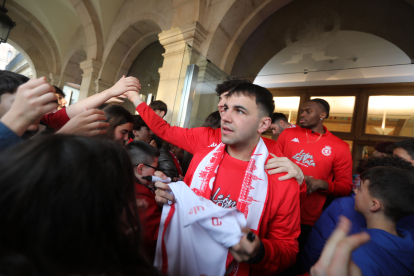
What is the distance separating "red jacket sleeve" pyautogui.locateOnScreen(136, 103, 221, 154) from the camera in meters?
2.40

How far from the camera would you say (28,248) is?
1.60 feet

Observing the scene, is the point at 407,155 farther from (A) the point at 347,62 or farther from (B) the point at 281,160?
(A) the point at 347,62

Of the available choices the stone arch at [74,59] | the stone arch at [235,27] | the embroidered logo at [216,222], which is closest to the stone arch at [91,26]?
the stone arch at [74,59]

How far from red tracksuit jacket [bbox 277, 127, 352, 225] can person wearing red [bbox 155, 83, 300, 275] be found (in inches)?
44.6

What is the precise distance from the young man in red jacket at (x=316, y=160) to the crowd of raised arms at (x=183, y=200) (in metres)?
0.02

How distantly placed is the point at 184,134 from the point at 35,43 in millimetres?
11840

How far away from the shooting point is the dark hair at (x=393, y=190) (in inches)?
53.8

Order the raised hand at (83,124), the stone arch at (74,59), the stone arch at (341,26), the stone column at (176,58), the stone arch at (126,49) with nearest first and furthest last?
the raised hand at (83,124) → the stone arch at (341,26) → the stone column at (176,58) → the stone arch at (126,49) → the stone arch at (74,59)

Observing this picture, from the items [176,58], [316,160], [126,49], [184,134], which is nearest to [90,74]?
[126,49]

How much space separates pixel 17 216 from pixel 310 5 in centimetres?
543

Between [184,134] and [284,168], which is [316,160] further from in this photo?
[184,134]

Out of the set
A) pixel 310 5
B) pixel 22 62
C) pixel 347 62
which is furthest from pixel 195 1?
pixel 22 62

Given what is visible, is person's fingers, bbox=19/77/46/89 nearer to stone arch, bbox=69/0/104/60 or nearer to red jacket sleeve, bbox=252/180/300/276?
red jacket sleeve, bbox=252/180/300/276

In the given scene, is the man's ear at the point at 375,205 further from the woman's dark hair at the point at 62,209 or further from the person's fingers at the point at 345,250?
the woman's dark hair at the point at 62,209
